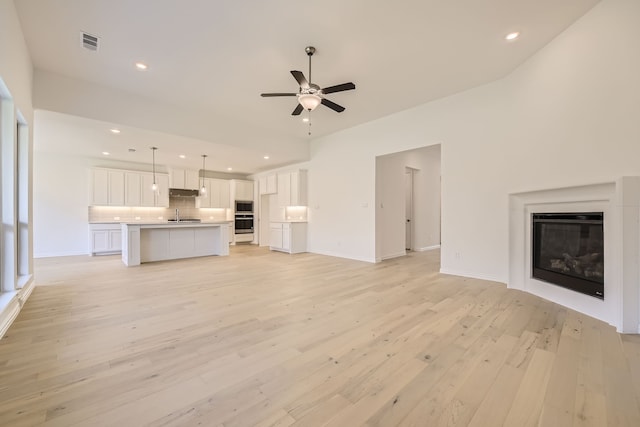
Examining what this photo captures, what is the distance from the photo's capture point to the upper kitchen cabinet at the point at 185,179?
8.52 m

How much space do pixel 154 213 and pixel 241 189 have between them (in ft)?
9.70

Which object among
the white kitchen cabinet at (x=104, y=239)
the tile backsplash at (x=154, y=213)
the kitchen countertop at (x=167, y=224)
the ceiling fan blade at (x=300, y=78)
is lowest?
the white kitchen cabinet at (x=104, y=239)

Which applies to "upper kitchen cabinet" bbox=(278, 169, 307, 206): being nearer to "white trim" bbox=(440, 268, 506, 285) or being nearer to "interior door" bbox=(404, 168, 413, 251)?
"interior door" bbox=(404, 168, 413, 251)

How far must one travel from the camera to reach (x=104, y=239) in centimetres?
740

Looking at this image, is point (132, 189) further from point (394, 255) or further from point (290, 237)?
point (394, 255)

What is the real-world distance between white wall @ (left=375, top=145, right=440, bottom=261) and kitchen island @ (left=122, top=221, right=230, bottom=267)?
4.16 m

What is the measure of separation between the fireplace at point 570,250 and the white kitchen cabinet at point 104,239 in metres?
9.83

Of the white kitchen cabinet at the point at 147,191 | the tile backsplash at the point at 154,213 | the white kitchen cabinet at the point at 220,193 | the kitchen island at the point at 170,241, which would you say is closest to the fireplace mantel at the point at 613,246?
the kitchen island at the point at 170,241

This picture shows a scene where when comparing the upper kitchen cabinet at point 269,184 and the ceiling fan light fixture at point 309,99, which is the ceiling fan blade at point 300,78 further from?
the upper kitchen cabinet at point 269,184

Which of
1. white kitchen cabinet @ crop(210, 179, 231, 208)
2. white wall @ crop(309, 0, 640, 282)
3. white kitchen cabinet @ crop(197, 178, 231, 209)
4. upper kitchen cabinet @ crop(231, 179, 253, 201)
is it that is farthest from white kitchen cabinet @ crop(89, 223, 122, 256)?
white wall @ crop(309, 0, 640, 282)

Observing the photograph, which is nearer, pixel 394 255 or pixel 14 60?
pixel 14 60

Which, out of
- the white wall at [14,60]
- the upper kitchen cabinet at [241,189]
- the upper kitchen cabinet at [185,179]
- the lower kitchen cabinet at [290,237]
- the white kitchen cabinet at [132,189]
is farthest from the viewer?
the upper kitchen cabinet at [241,189]

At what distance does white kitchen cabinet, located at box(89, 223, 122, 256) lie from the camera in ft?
23.7

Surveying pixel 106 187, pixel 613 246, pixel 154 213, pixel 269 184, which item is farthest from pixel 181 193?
pixel 613 246
